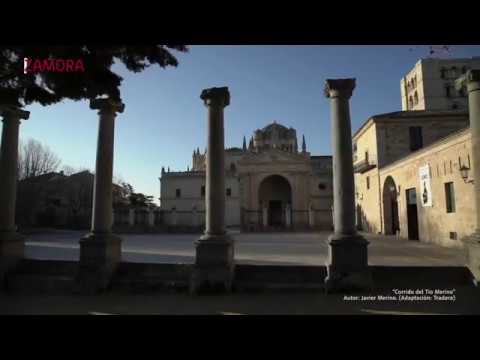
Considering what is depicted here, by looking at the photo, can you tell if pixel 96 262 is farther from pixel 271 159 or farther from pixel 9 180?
pixel 271 159

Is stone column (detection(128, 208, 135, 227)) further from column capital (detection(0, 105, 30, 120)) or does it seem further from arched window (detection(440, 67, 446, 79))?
arched window (detection(440, 67, 446, 79))

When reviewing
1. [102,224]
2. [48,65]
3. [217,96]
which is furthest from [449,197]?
[48,65]

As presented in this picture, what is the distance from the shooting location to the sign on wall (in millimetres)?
18156

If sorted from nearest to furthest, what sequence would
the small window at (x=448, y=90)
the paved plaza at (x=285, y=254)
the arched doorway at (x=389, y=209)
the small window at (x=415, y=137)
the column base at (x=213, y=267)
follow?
the column base at (x=213, y=267) < the paved plaza at (x=285, y=254) < the arched doorway at (x=389, y=209) < the small window at (x=415, y=137) < the small window at (x=448, y=90)

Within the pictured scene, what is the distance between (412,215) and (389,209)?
427 cm

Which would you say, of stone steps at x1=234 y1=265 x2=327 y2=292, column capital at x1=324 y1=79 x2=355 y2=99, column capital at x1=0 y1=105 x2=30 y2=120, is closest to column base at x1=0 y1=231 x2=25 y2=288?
A: column capital at x1=0 y1=105 x2=30 y2=120

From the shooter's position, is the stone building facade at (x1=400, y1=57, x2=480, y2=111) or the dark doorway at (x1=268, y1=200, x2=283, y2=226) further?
the dark doorway at (x1=268, y1=200, x2=283, y2=226)

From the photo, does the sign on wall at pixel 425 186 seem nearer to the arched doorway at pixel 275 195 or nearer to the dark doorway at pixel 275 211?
the arched doorway at pixel 275 195

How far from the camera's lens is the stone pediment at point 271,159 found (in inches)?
1665

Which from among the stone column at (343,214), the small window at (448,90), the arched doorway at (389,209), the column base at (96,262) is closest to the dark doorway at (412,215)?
the arched doorway at (389,209)

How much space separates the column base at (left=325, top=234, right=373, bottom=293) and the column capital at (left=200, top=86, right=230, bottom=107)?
4.15 m
